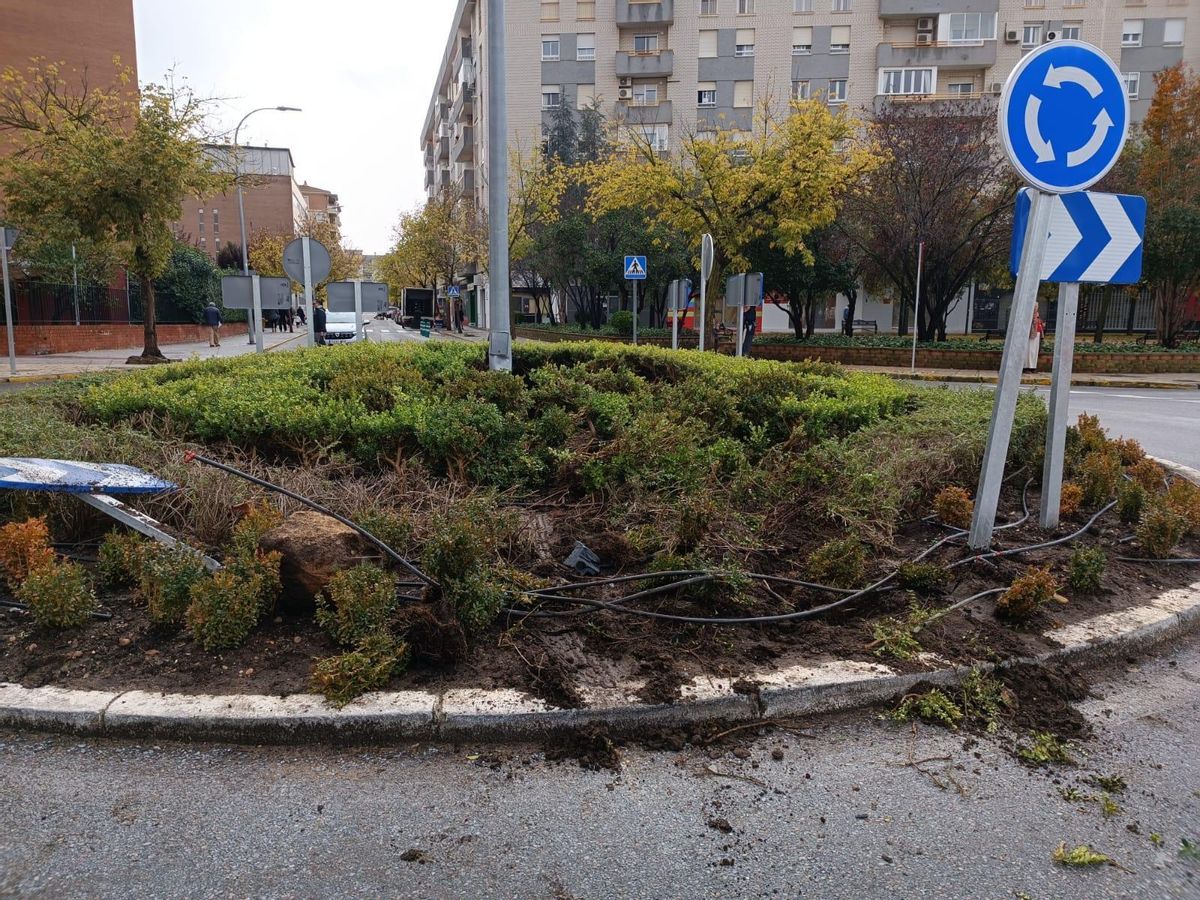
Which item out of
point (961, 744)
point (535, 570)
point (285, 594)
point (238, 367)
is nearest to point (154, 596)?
point (285, 594)

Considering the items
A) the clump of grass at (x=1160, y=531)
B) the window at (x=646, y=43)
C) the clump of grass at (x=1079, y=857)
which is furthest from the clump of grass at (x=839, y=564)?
the window at (x=646, y=43)

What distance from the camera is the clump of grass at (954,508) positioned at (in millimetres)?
5062

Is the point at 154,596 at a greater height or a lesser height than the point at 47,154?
lesser

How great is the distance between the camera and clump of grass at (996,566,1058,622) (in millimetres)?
3715

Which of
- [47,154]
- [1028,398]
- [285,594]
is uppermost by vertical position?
[47,154]

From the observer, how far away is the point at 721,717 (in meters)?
3.10

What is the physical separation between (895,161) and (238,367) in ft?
74.9

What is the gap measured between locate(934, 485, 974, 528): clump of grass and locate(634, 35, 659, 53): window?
2041 inches

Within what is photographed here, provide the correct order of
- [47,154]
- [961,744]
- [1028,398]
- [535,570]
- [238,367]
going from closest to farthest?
[961,744] < [535,570] < [1028,398] < [238,367] < [47,154]

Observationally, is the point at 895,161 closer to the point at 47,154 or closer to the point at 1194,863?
the point at 47,154

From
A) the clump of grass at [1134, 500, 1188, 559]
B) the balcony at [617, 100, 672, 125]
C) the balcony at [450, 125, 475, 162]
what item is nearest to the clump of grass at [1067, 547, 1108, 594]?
the clump of grass at [1134, 500, 1188, 559]

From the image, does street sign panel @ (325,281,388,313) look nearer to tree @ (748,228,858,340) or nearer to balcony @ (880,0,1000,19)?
tree @ (748,228,858,340)

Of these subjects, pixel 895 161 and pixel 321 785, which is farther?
pixel 895 161

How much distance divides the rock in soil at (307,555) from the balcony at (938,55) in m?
52.3
